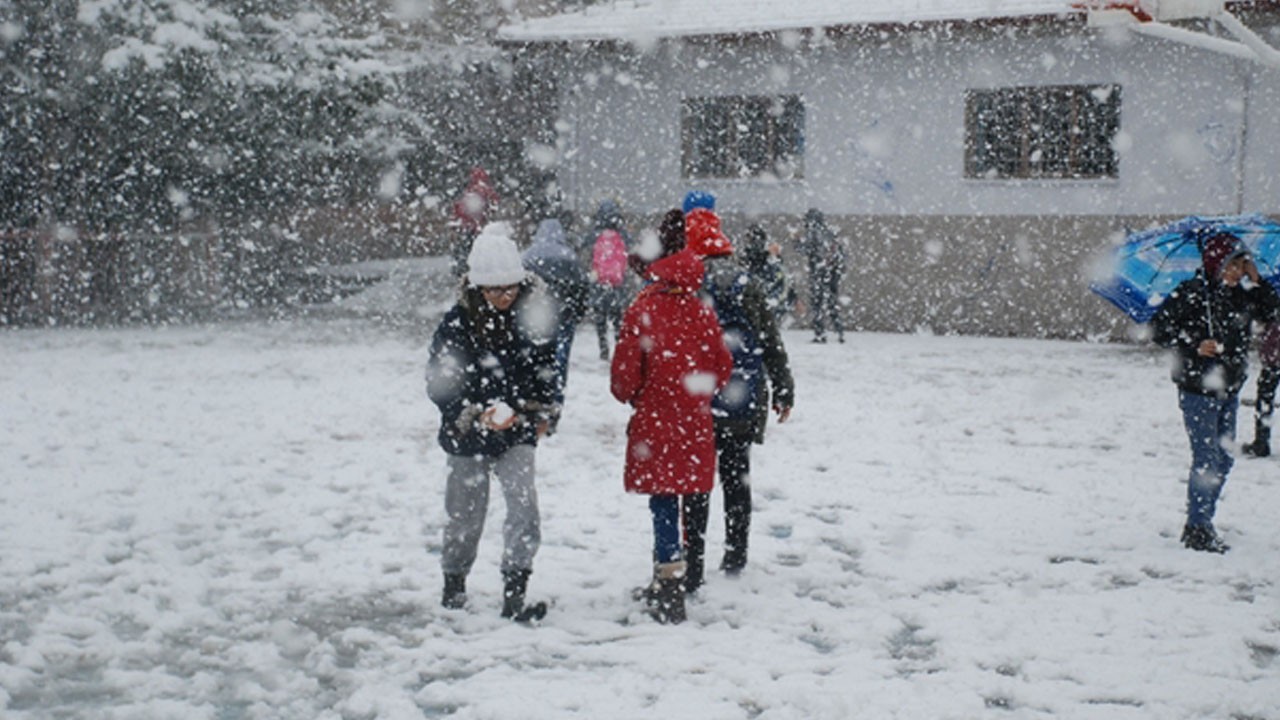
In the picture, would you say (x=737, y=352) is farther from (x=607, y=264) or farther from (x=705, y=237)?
(x=607, y=264)

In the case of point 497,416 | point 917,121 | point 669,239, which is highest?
point 917,121

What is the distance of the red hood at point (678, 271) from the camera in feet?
18.4

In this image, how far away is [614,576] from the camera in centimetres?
644

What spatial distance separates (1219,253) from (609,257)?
304 inches

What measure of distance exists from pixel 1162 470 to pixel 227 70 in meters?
13.2

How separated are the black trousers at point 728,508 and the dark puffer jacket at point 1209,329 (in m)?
2.36

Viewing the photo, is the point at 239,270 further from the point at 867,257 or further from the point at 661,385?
the point at 661,385

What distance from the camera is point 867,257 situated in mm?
17531

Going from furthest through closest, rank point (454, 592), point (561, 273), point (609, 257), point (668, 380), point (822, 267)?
point (822, 267)
point (609, 257)
point (561, 273)
point (454, 592)
point (668, 380)

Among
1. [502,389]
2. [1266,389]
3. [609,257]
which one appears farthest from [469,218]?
[502,389]

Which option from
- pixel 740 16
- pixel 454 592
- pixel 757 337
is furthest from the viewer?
pixel 740 16

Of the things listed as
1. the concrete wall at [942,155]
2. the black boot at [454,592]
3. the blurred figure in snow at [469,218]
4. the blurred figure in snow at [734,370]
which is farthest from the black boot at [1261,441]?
the blurred figure in snow at [469,218]

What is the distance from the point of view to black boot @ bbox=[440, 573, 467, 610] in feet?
19.3

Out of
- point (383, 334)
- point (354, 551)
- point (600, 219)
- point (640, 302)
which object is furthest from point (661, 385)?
point (383, 334)
